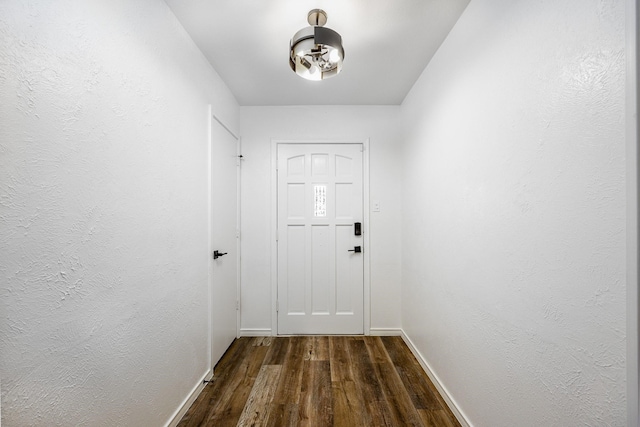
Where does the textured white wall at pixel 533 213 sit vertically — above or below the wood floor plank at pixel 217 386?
above

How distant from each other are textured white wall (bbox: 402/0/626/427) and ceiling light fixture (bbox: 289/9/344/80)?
0.75m

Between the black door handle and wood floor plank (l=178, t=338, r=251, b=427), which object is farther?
the black door handle

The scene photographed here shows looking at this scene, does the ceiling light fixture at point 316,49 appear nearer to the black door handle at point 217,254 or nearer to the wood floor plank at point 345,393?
the black door handle at point 217,254

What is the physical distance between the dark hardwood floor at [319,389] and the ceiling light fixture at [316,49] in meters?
2.09

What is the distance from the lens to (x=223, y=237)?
262 cm

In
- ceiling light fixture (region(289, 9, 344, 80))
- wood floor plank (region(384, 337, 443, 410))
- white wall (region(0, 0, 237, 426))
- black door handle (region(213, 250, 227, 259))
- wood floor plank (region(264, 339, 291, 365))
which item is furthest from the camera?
wood floor plank (region(264, 339, 291, 365))

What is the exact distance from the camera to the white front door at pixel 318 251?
10.3 ft

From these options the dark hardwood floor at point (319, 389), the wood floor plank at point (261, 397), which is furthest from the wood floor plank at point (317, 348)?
the wood floor plank at point (261, 397)

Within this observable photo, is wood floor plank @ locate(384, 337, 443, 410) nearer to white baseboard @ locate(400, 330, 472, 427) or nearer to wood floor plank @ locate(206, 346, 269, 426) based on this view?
white baseboard @ locate(400, 330, 472, 427)

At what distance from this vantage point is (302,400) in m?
2.01

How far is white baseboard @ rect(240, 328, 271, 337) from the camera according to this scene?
3.12 m

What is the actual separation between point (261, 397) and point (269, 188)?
1878mm


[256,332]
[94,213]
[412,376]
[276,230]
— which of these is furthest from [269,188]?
[412,376]

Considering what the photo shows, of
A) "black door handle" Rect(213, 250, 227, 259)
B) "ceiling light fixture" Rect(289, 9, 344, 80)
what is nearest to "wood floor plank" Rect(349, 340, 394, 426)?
"black door handle" Rect(213, 250, 227, 259)
